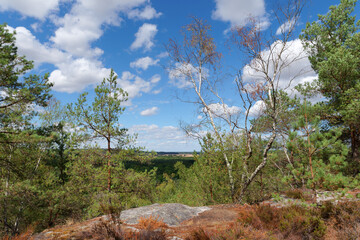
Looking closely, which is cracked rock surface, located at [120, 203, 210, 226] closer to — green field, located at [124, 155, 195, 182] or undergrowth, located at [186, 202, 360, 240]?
undergrowth, located at [186, 202, 360, 240]

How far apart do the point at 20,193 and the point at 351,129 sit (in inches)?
722

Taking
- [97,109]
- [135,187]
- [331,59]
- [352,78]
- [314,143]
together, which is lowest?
[135,187]

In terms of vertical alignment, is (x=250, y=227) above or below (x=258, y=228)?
above

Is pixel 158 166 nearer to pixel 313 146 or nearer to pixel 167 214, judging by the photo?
pixel 167 214

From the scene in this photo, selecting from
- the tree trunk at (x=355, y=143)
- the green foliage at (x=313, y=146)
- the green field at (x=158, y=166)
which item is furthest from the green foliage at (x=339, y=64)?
the green field at (x=158, y=166)

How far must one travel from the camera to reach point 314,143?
5.58 metres

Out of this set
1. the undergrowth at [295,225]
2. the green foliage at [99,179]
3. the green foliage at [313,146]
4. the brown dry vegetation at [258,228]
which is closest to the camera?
the brown dry vegetation at [258,228]

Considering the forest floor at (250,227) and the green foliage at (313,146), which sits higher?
the green foliage at (313,146)

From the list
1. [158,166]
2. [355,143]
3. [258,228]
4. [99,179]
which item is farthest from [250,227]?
[158,166]

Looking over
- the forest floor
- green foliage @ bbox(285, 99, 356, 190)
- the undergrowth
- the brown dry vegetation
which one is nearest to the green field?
the forest floor

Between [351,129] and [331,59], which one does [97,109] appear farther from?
[351,129]

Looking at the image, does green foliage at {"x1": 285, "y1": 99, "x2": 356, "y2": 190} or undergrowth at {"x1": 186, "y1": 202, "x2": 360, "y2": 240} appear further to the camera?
green foliage at {"x1": 285, "y1": 99, "x2": 356, "y2": 190}

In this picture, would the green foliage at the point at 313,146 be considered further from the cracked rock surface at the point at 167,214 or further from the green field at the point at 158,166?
the green field at the point at 158,166

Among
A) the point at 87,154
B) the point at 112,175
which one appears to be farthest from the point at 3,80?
the point at 112,175
